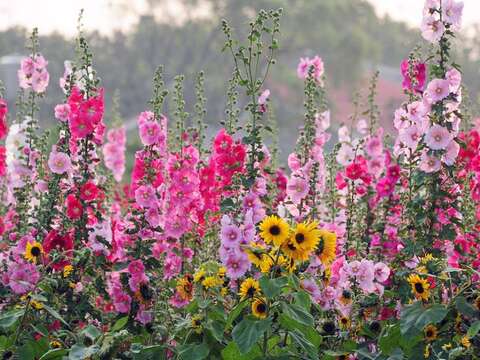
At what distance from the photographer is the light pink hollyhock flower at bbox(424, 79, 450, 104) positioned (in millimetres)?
3855

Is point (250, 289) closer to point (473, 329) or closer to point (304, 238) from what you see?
point (304, 238)

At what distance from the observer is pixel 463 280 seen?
3.41m

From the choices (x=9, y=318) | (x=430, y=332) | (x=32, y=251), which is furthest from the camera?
(x=32, y=251)

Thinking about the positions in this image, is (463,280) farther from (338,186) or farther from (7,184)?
(7,184)

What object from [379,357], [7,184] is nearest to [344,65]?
[7,184]

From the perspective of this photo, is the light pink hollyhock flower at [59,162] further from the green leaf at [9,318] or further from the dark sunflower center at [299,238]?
the dark sunflower center at [299,238]

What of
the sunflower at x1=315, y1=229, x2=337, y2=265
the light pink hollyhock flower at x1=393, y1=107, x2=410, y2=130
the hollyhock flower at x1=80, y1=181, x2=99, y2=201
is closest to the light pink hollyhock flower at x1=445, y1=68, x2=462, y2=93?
the light pink hollyhock flower at x1=393, y1=107, x2=410, y2=130

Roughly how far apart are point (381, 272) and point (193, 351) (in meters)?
1.02

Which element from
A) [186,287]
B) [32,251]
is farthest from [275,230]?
[32,251]

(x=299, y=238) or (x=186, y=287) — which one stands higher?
(x=299, y=238)

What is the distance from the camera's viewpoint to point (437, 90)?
388 cm

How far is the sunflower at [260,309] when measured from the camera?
2982mm

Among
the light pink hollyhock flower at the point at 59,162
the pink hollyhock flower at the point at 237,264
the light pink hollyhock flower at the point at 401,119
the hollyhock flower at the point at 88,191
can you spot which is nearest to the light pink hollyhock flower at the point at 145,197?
the hollyhock flower at the point at 88,191

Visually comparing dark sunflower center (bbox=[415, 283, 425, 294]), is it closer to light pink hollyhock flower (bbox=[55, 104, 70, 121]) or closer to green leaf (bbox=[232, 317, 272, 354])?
green leaf (bbox=[232, 317, 272, 354])
